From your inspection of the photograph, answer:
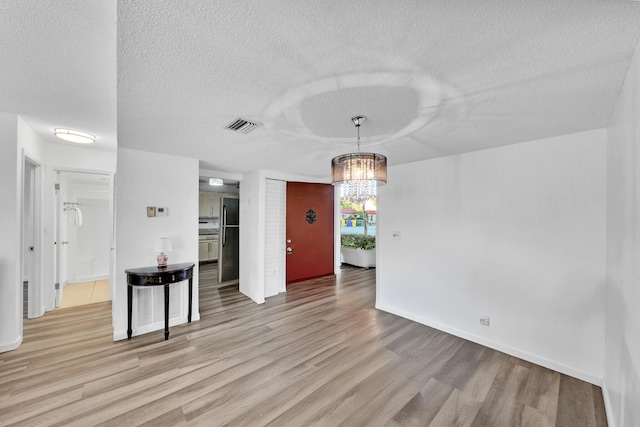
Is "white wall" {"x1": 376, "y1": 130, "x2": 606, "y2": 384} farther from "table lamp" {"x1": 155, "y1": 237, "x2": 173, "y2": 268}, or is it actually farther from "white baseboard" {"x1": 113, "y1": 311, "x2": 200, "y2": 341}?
"table lamp" {"x1": 155, "y1": 237, "x2": 173, "y2": 268}

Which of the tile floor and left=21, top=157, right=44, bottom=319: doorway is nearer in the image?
left=21, top=157, right=44, bottom=319: doorway

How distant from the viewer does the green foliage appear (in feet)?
22.7

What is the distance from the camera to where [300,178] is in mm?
4992

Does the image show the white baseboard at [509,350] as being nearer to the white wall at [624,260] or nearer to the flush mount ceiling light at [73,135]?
the white wall at [624,260]

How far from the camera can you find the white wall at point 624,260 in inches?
50.4

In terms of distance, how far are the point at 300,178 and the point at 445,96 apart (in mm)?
3573

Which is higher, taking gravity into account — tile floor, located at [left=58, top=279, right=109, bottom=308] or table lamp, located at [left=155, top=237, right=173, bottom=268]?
table lamp, located at [left=155, top=237, right=173, bottom=268]

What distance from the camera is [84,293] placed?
4484 millimetres

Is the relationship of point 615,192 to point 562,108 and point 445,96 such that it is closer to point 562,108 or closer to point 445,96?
point 562,108

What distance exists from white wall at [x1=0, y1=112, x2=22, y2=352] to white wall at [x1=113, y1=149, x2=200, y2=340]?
0.83 metres

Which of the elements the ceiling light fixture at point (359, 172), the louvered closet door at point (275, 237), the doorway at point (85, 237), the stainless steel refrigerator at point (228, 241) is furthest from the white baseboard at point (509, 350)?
the doorway at point (85, 237)

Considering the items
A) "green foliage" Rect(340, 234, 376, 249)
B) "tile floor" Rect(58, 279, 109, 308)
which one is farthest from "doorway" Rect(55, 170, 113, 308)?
"green foliage" Rect(340, 234, 376, 249)

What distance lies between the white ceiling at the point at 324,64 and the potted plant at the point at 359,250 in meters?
4.74

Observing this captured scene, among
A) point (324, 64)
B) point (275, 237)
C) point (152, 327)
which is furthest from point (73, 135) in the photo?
point (324, 64)
